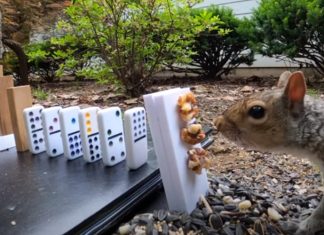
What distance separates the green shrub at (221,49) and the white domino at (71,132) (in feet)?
8.97

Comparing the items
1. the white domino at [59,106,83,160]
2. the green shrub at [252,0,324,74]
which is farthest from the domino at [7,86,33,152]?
the green shrub at [252,0,324,74]

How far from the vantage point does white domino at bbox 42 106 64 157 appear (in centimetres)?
137

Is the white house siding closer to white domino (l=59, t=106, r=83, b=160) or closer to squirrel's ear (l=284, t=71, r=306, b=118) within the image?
white domino (l=59, t=106, r=83, b=160)

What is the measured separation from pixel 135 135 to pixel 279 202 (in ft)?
1.56

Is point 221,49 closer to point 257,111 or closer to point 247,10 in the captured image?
point 247,10

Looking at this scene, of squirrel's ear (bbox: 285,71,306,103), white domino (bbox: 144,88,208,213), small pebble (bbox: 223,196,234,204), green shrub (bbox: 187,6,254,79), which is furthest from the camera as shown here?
green shrub (bbox: 187,6,254,79)

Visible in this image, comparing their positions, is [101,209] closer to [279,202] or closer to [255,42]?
[279,202]

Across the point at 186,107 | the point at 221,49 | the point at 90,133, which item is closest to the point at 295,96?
the point at 186,107

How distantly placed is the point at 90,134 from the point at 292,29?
2463 millimetres

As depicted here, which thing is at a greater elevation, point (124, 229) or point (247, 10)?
point (247, 10)

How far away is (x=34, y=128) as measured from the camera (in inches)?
56.7

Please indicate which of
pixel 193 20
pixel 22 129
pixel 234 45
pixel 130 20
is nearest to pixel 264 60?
pixel 234 45

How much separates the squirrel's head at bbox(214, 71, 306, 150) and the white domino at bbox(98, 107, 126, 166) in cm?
44

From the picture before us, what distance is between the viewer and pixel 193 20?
3031 mm
